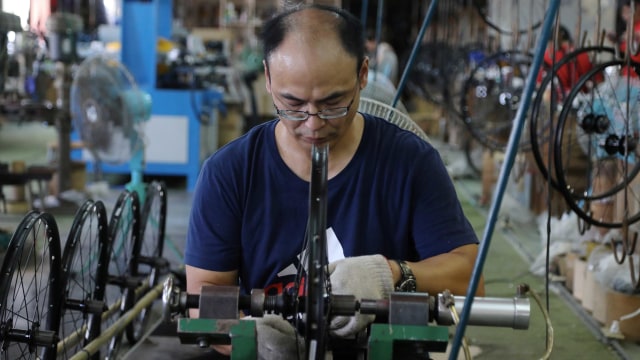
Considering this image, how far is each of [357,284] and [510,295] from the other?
2.97m

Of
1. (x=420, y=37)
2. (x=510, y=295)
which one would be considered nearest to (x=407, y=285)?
(x=420, y=37)

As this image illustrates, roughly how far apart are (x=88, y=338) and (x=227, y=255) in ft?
3.19

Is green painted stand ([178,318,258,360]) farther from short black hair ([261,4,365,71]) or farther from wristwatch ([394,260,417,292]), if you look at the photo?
short black hair ([261,4,365,71])

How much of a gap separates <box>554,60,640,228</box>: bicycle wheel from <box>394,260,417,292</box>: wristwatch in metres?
1.70

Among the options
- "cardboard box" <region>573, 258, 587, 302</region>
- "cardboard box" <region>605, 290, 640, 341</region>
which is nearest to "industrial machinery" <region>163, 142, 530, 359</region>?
"cardboard box" <region>605, 290, 640, 341</region>

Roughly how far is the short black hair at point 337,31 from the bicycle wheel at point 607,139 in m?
1.65

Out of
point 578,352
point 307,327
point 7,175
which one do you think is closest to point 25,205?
point 7,175

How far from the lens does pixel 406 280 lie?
1463 millimetres

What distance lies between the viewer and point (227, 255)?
168 centimetres

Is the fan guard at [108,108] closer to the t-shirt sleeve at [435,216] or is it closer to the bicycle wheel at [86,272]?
the bicycle wheel at [86,272]

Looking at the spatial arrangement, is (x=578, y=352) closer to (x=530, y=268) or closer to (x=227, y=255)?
(x=530, y=268)

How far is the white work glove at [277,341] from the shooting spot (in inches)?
49.8

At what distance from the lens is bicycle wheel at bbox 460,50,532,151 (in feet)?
15.3

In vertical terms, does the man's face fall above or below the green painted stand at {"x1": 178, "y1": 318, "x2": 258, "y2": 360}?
above
